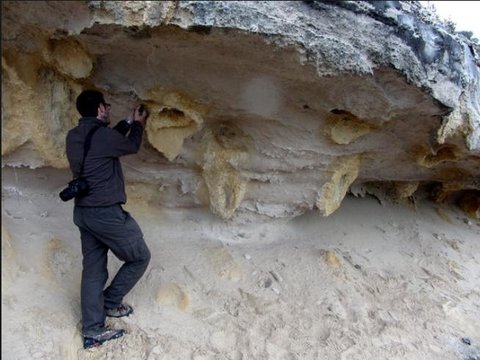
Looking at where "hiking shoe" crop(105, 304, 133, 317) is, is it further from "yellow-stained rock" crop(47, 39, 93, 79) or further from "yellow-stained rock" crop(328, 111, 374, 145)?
"yellow-stained rock" crop(328, 111, 374, 145)

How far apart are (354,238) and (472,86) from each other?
1.67 m

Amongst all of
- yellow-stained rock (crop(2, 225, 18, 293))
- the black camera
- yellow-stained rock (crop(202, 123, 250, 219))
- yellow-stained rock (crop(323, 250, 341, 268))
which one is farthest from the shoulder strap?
yellow-stained rock (crop(323, 250, 341, 268))

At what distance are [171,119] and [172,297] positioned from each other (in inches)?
46.3

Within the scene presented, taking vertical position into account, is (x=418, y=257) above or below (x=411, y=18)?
below

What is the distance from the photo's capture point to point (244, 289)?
10.7 ft

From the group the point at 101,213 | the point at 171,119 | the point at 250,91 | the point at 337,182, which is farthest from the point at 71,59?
the point at 337,182

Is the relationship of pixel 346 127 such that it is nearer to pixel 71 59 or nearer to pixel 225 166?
pixel 225 166

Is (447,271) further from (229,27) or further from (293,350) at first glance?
(229,27)

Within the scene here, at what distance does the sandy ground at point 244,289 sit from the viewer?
2.68 metres

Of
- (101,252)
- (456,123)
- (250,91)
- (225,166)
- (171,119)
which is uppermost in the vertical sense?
(456,123)

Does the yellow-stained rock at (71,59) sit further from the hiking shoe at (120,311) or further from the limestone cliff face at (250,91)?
the hiking shoe at (120,311)

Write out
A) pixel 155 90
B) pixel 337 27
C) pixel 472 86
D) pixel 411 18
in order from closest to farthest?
pixel 337 27
pixel 411 18
pixel 155 90
pixel 472 86

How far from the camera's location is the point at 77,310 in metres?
2.76

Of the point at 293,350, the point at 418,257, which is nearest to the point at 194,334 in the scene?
the point at 293,350
